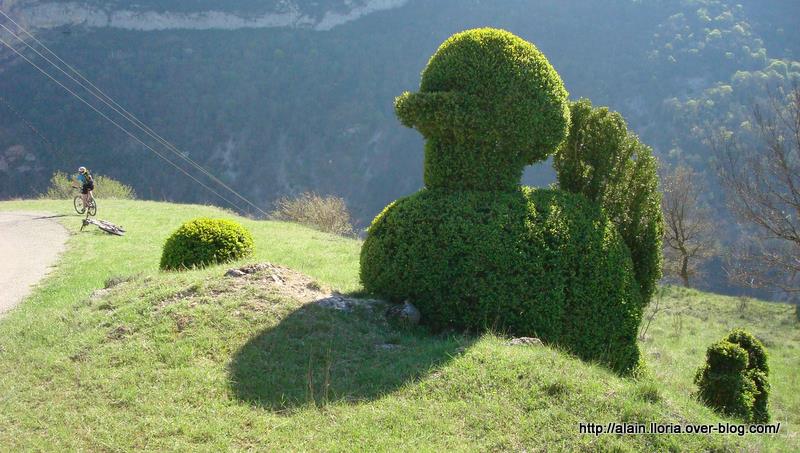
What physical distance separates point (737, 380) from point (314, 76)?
66.9 meters

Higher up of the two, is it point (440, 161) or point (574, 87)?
point (574, 87)

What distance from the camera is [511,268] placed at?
632 centimetres

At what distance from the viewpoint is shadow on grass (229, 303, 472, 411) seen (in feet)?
16.2

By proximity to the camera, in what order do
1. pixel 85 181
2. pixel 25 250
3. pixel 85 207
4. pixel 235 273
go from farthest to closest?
pixel 85 207, pixel 85 181, pixel 25 250, pixel 235 273

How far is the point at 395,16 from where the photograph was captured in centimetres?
7575

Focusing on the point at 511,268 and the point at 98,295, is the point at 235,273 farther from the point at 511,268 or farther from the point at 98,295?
the point at 511,268

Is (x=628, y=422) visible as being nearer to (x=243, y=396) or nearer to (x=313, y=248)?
(x=243, y=396)

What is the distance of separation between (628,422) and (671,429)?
0.32 metres

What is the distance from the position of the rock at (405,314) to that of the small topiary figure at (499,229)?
0.11 metres

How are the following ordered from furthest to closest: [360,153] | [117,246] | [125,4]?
[125,4], [360,153], [117,246]

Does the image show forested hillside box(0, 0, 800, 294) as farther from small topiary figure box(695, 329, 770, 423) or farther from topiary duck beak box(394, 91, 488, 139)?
topiary duck beak box(394, 91, 488, 139)

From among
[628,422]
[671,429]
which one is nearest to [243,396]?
[628,422]

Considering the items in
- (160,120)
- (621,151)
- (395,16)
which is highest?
(395,16)

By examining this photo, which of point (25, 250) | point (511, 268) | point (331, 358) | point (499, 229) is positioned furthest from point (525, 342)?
point (25, 250)
